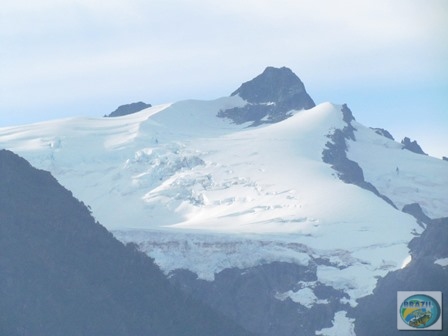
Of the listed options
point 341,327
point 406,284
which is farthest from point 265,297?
point 406,284

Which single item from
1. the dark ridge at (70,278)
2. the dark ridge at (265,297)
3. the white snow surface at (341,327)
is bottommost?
the white snow surface at (341,327)

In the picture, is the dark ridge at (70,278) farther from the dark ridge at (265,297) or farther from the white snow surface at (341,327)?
the white snow surface at (341,327)

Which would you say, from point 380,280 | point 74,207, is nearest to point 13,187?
point 74,207

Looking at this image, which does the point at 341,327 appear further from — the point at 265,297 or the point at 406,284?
the point at 265,297

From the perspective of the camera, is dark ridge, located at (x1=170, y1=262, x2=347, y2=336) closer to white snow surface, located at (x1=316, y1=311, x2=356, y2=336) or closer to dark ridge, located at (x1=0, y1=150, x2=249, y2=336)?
white snow surface, located at (x1=316, y1=311, x2=356, y2=336)

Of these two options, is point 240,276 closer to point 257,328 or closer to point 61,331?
point 257,328

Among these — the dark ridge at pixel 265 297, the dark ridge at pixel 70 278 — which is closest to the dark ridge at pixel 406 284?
the dark ridge at pixel 265 297

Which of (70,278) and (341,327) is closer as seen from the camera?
(70,278)
